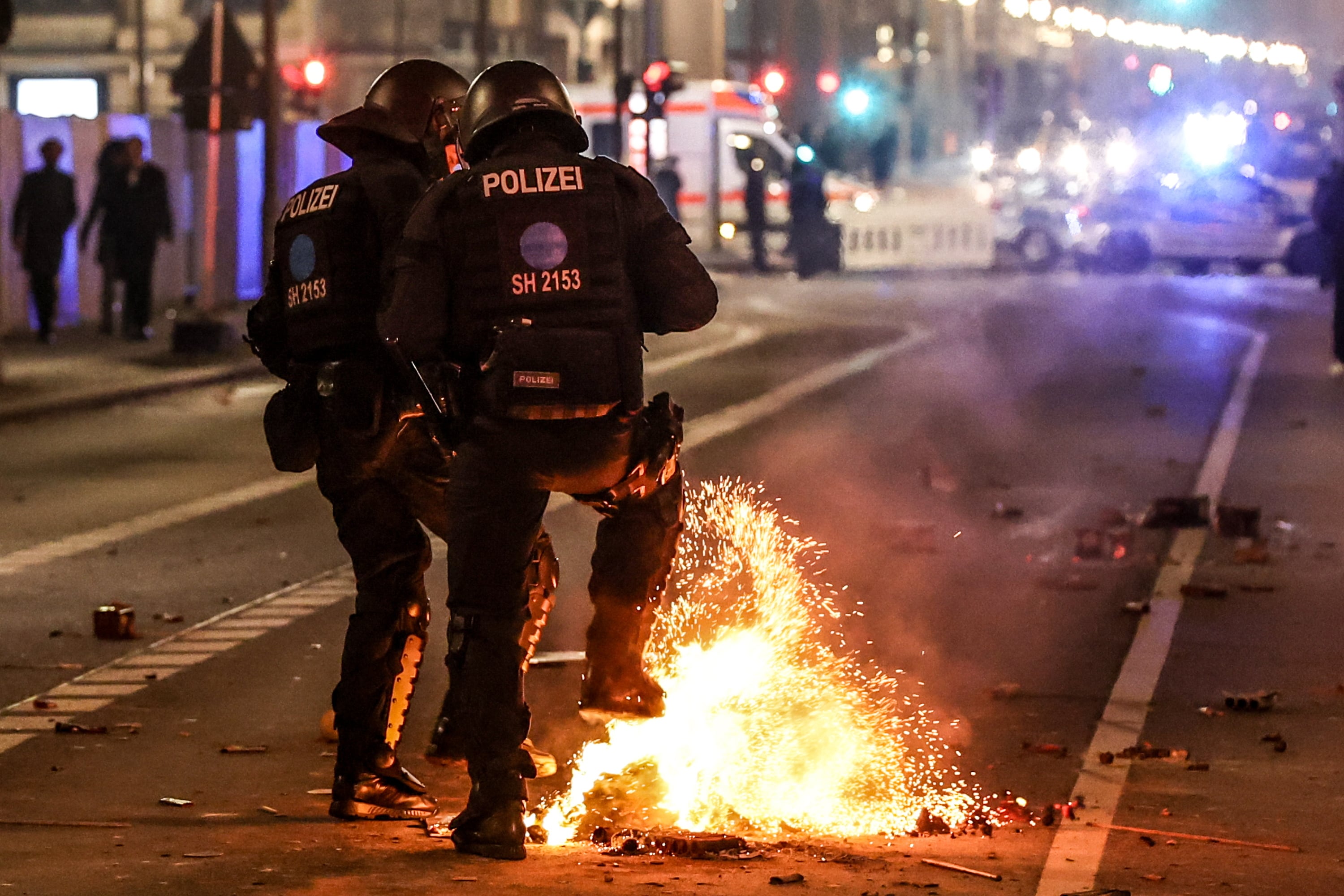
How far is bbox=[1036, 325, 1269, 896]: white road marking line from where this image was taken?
5496mm

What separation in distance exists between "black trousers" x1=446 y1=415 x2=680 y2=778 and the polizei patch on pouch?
0.37 feet

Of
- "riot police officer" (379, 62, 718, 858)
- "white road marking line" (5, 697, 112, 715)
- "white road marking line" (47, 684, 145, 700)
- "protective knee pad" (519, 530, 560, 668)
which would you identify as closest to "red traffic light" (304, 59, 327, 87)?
"white road marking line" (47, 684, 145, 700)

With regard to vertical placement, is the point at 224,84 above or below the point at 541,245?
below

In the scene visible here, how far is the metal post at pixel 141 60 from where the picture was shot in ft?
165

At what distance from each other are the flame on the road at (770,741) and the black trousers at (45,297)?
14291mm

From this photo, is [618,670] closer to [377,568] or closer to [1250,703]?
[377,568]

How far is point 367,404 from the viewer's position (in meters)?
5.67

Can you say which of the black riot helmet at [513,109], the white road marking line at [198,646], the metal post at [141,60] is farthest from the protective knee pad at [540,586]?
the metal post at [141,60]

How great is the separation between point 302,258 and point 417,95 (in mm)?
515

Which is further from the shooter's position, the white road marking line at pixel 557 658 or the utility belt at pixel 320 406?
the white road marking line at pixel 557 658

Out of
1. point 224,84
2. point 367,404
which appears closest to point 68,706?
point 367,404

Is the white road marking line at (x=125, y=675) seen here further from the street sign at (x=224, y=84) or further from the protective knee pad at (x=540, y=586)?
the street sign at (x=224, y=84)

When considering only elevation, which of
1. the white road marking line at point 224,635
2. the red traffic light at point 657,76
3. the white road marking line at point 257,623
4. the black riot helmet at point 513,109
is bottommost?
the white road marking line at point 257,623

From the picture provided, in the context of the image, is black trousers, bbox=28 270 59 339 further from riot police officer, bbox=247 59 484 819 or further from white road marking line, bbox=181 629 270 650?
riot police officer, bbox=247 59 484 819
